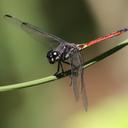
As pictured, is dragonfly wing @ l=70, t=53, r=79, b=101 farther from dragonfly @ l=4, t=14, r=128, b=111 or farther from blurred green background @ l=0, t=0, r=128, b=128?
blurred green background @ l=0, t=0, r=128, b=128

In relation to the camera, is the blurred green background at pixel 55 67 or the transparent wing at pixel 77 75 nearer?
the transparent wing at pixel 77 75

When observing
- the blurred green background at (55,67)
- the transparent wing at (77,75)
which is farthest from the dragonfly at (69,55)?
the blurred green background at (55,67)

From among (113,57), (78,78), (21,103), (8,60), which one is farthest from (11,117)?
(113,57)

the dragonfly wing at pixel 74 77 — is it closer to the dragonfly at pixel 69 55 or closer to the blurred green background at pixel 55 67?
the dragonfly at pixel 69 55

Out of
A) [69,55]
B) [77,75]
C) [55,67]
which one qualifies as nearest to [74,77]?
[77,75]

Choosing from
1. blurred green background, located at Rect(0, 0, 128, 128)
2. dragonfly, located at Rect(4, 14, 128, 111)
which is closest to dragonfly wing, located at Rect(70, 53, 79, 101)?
dragonfly, located at Rect(4, 14, 128, 111)

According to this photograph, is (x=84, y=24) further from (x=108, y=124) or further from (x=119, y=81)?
(x=108, y=124)

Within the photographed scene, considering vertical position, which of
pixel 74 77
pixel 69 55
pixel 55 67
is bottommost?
pixel 74 77

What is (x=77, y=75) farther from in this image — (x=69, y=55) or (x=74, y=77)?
(x=69, y=55)
